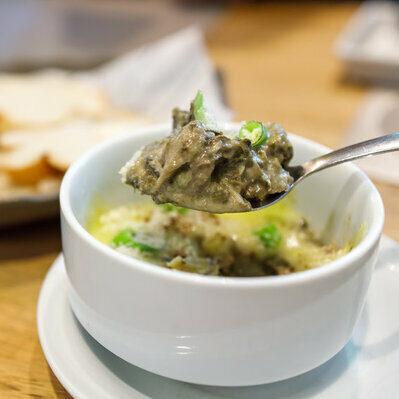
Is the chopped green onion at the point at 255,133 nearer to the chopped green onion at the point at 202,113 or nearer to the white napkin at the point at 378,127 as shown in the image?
→ the chopped green onion at the point at 202,113

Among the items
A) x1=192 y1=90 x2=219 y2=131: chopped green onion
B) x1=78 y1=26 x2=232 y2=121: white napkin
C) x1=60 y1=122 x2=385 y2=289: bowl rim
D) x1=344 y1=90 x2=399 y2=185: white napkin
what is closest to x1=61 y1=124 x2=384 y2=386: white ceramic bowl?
x1=60 y1=122 x2=385 y2=289: bowl rim

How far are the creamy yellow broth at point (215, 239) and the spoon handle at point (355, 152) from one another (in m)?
0.20

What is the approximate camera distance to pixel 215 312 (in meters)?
0.77

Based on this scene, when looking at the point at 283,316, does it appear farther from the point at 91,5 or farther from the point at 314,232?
the point at 91,5

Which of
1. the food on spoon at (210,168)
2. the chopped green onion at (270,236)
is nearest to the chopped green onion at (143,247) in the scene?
the food on spoon at (210,168)

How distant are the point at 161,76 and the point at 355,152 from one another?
1.68 meters

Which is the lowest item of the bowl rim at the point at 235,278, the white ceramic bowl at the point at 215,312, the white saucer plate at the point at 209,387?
the white saucer plate at the point at 209,387

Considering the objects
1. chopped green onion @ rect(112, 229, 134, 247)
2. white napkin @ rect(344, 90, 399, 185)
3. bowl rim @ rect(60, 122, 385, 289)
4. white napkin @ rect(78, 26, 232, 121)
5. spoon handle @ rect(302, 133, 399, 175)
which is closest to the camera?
bowl rim @ rect(60, 122, 385, 289)

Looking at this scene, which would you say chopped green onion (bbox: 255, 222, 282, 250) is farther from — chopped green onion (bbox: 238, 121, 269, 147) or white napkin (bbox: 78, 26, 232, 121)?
white napkin (bbox: 78, 26, 232, 121)

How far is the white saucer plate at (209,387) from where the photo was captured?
0.90 metres

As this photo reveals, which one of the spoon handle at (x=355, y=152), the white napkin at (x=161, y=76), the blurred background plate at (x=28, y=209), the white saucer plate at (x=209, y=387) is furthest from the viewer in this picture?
the white napkin at (x=161, y=76)

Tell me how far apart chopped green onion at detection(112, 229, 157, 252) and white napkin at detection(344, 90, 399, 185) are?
43.1 inches

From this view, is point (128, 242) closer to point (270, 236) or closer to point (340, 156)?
point (270, 236)

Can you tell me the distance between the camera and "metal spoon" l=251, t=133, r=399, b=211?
1.03 metres
